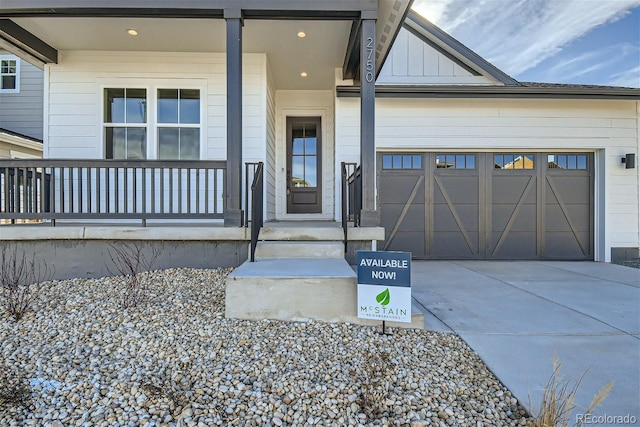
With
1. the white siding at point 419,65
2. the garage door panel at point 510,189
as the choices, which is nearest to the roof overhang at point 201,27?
the white siding at point 419,65

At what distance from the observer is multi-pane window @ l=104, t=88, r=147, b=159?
5.85 meters

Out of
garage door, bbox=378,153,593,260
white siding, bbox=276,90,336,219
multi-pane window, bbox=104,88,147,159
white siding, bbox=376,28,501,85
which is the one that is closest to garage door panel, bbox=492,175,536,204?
garage door, bbox=378,153,593,260

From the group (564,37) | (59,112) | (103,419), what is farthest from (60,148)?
(564,37)

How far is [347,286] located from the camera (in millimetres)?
2850

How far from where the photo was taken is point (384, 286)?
2613mm

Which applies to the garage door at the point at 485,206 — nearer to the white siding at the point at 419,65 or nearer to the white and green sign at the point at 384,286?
the white siding at the point at 419,65

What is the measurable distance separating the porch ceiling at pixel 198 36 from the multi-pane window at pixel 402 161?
→ 1987 mm

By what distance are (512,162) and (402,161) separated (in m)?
2.18

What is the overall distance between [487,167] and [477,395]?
555cm

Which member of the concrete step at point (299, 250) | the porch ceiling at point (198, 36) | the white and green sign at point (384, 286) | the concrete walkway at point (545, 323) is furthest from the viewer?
the porch ceiling at point (198, 36)

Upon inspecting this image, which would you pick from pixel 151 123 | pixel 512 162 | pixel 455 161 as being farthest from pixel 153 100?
pixel 512 162

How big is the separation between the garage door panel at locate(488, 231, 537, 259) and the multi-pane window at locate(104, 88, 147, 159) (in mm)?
6808

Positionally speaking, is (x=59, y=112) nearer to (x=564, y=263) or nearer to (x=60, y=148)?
(x=60, y=148)

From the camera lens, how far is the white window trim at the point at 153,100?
19.0ft
